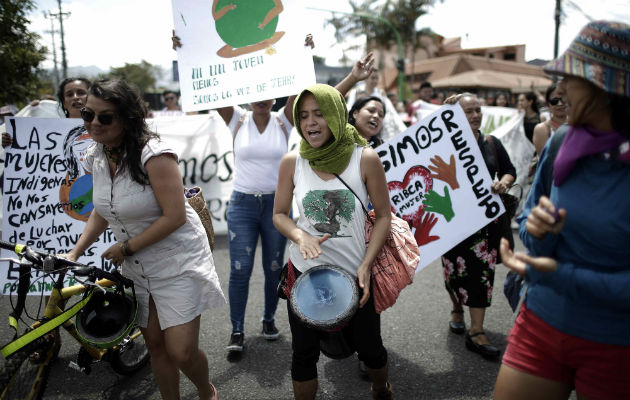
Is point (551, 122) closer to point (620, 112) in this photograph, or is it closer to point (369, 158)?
point (369, 158)

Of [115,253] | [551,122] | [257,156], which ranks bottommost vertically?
[115,253]

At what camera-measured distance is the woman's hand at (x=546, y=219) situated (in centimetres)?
145

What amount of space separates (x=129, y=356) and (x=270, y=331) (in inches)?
40.4

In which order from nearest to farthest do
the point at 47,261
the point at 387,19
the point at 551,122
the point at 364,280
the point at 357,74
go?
the point at 47,261 → the point at 364,280 → the point at 357,74 → the point at 551,122 → the point at 387,19

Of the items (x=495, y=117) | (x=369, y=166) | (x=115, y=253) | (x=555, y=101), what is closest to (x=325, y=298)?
(x=369, y=166)

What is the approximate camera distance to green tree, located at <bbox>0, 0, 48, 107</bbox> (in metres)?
5.22

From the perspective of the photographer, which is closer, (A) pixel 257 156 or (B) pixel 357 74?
(B) pixel 357 74

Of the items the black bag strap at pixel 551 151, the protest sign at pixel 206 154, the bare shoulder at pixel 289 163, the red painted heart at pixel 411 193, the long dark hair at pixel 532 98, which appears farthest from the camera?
the long dark hair at pixel 532 98

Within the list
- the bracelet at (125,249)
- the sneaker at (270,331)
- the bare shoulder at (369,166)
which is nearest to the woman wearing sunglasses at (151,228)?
the bracelet at (125,249)

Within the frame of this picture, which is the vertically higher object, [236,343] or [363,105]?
[363,105]

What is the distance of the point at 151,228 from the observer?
220 centimetres

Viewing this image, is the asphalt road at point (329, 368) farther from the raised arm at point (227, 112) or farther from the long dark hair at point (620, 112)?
the long dark hair at point (620, 112)

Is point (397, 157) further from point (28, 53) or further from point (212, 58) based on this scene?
point (28, 53)

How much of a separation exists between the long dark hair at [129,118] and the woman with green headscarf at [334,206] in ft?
2.40
